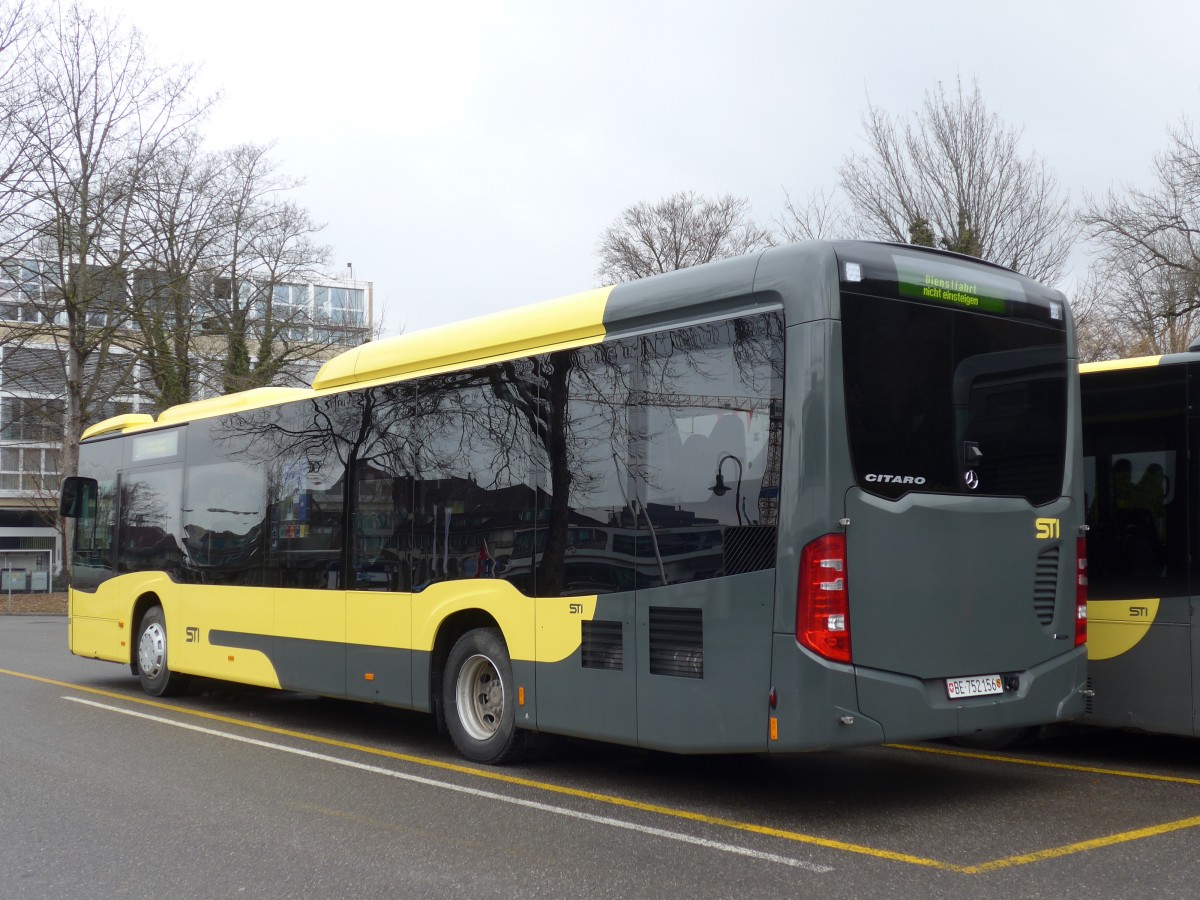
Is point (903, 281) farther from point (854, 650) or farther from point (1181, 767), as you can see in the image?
point (1181, 767)

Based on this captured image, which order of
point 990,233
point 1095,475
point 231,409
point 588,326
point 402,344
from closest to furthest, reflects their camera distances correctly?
point 588,326 → point 1095,475 → point 402,344 → point 231,409 → point 990,233

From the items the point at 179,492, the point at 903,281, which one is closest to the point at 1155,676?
the point at 903,281

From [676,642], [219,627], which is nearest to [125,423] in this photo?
[219,627]

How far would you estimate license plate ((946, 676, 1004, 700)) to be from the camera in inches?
266

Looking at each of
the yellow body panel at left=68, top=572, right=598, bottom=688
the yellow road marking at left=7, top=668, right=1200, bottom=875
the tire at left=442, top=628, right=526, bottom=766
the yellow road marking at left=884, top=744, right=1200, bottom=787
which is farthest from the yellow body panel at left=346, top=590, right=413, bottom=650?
the yellow road marking at left=884, top=744, right=1200, bottom=787

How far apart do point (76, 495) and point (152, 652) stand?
2.40 m

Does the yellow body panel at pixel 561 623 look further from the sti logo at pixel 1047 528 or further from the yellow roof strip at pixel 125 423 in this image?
the yellow roof strip at pixel 125 423

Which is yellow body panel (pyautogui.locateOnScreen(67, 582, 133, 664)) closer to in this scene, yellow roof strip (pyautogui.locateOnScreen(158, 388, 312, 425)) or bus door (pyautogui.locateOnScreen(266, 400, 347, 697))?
yellow roof strip (pyautogui.locateOnScreen(158, 388, 312, 425))

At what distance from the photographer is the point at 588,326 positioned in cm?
778

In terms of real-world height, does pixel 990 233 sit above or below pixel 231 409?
above

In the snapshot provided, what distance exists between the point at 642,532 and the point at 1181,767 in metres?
4.17

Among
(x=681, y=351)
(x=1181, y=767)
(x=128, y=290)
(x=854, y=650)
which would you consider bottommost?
(x=1181, y=767)

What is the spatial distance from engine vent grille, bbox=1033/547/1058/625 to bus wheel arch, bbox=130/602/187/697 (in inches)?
347

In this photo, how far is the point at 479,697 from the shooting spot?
866cm
